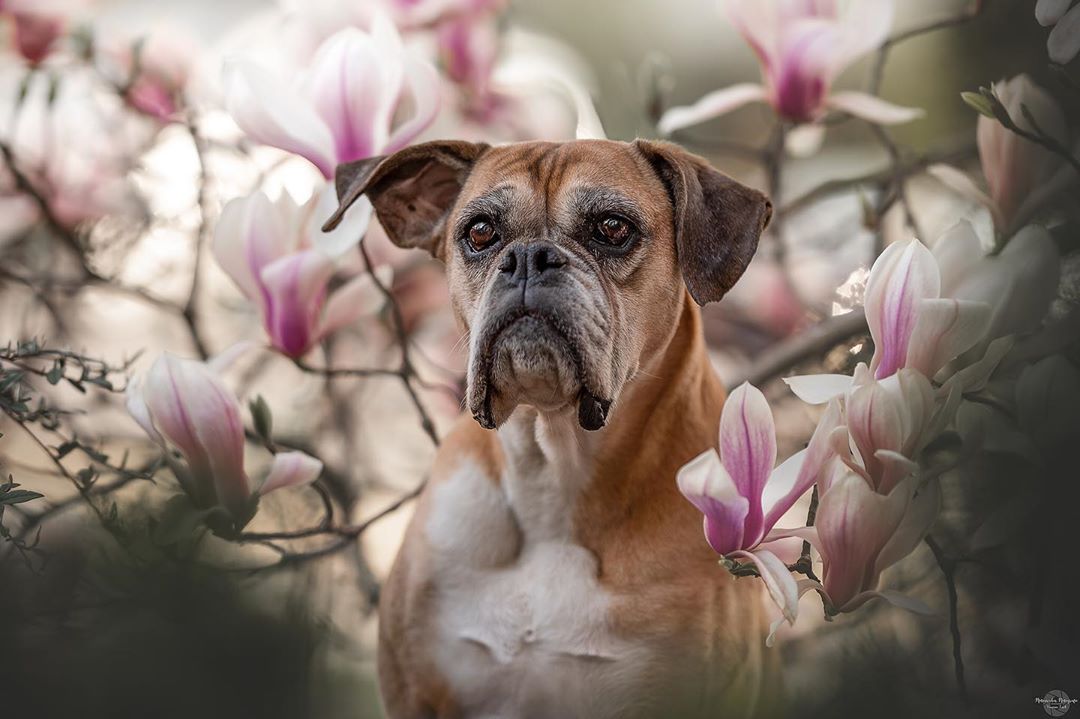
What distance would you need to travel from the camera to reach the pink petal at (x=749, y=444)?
1375 millimetres

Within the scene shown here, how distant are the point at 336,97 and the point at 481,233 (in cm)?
31

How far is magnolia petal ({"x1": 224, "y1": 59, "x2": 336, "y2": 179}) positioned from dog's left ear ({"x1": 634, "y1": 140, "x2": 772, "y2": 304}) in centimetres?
58

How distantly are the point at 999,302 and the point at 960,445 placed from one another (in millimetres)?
176

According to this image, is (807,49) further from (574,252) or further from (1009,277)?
(1009,277)

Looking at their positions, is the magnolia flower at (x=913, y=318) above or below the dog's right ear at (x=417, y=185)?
below

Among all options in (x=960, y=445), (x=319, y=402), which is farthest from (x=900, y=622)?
(x=319, y=402)

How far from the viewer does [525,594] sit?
1.79 metres

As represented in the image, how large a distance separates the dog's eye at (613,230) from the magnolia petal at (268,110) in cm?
46

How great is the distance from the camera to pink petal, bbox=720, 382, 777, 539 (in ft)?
4.51

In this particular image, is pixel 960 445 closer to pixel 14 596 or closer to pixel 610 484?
pixel 610 484

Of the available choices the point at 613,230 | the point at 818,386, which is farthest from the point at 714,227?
the point at 818,386

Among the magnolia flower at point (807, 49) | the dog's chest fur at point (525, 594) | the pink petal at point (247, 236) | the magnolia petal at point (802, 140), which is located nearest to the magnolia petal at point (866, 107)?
the magnolia flower at point (807, 49)

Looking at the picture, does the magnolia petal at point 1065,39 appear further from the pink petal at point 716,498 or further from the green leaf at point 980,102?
the pink petal at point 716,498

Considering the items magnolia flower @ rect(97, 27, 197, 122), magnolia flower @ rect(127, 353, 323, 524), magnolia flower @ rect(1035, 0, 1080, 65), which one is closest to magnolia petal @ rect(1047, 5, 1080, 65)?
magnolia flower @ rect(1035, 0, 1080, 65)
